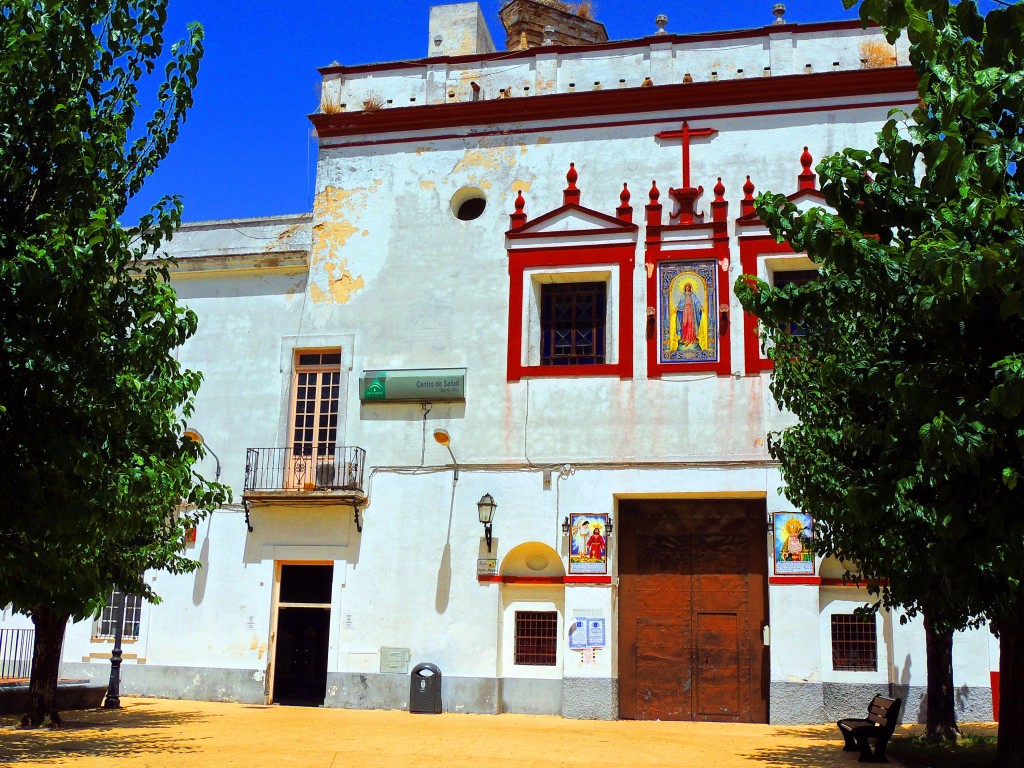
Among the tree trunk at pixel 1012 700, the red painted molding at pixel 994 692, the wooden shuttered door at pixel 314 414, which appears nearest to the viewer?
the tree trunk at pixel 1012 700

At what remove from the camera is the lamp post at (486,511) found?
20.0 m

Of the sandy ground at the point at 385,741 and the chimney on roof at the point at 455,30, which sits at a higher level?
the chimney on roof at the point at 455,30

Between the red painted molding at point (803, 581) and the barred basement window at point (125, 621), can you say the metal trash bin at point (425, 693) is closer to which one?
the barred basement window at point (125, 621)

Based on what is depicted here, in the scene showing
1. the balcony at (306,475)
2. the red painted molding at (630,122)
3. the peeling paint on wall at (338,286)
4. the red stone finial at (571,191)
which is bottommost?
the balcony at (306,475)

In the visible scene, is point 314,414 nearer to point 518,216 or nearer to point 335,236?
point 335,236

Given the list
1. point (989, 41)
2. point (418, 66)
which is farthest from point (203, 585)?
point (989, 41)

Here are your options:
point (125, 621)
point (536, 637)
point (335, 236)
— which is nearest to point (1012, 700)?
point (536, 637)

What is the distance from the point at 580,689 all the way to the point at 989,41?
14.9 metres

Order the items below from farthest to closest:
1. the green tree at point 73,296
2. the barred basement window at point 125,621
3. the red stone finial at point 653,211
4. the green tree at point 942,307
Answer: the barred basement window at point 125,621 < the red stone finial at point 653,211 < the green tree at point 73,296 < the green tree at point 942,307

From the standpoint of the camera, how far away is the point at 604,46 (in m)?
22.1

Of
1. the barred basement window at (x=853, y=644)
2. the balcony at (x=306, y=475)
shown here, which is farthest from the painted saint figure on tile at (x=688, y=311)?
the balcony at (x=306, y=475)

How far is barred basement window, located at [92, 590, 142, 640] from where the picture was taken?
21562 millimetres

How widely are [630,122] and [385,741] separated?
1236 cm

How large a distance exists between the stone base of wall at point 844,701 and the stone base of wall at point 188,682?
9.06m
